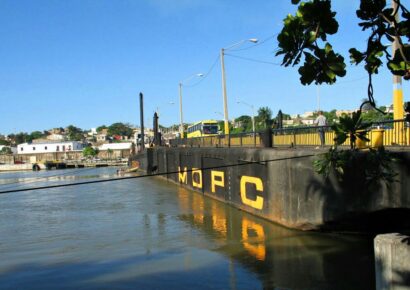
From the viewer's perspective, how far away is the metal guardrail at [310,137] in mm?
11977

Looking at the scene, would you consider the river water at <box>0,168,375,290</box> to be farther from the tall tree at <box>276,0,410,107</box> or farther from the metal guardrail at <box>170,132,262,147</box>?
the tall tree at <box>276,0,410,107</box>

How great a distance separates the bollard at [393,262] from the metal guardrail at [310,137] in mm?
1451

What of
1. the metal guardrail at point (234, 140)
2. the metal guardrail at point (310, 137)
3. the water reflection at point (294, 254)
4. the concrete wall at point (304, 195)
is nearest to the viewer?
the water reflection at point (294, 254)

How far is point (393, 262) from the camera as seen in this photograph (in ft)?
20.0

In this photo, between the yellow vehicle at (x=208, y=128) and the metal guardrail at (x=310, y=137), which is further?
the yellow vehicle at (x=208, y=128)

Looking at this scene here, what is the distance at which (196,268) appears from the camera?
1095 centimetres

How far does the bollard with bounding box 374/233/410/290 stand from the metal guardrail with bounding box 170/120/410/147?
145cm

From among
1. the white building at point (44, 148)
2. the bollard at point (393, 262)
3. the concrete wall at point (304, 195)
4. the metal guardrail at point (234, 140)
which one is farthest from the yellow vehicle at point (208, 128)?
the white building at point (44, 148)

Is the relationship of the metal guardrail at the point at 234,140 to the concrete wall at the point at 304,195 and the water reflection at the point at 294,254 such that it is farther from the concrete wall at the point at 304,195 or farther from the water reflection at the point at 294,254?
the water reflection at the point at 294,254

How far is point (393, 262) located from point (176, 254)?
24.0ft

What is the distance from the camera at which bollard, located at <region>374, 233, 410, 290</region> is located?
5996mm

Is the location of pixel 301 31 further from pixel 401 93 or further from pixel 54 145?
pixel 54 145

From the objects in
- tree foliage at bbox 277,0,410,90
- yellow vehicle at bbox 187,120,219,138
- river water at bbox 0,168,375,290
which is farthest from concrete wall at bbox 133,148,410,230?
yellow vehicle at bbox 187,120,219,138

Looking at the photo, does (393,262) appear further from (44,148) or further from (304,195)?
(44,148)
